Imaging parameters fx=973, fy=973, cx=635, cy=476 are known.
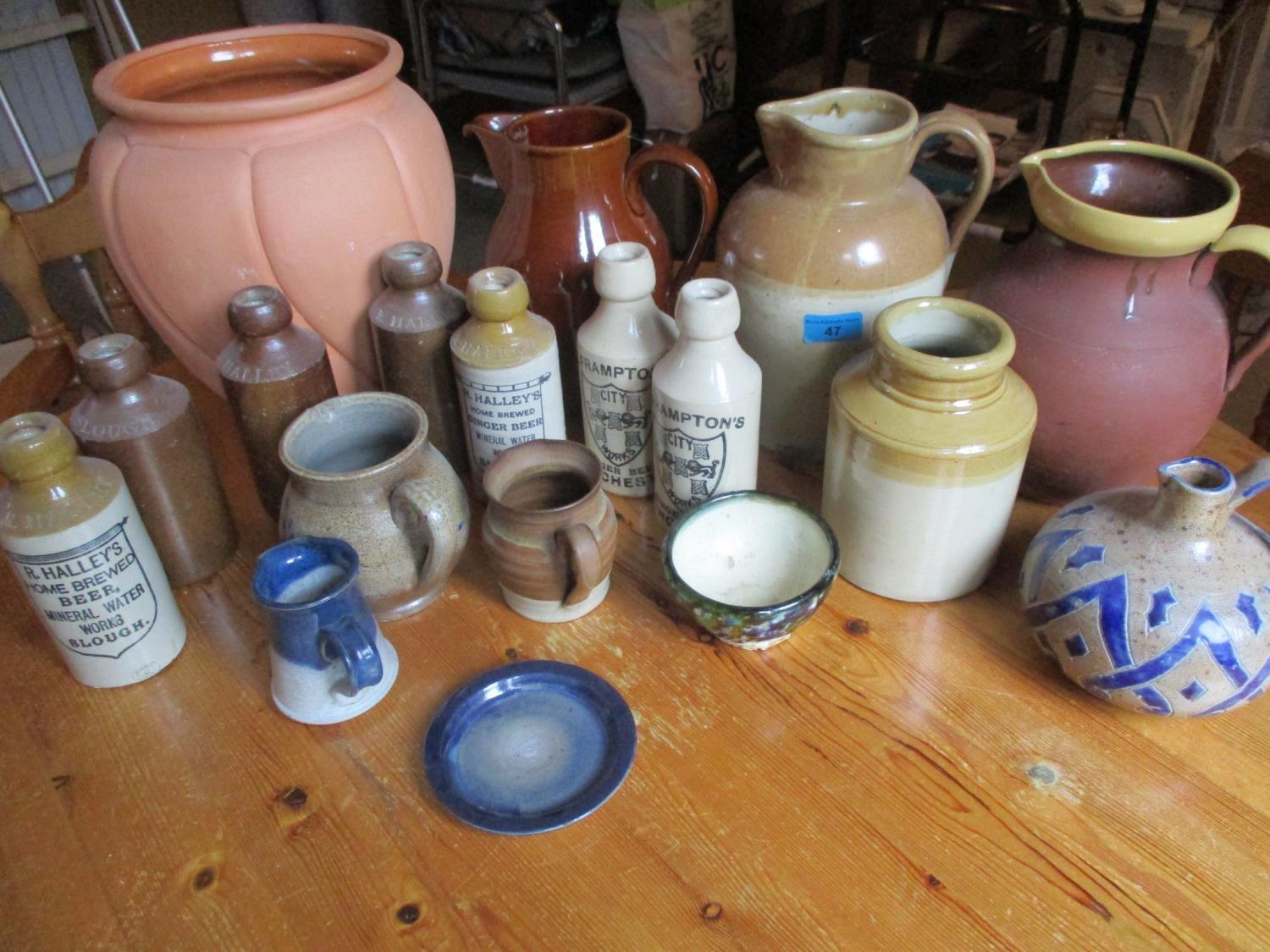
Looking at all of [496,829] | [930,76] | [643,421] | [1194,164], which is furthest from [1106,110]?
[496,829]

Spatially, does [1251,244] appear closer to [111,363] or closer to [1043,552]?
[1043,552]

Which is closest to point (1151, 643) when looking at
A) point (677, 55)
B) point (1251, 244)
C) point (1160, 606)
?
point (1160, 606)

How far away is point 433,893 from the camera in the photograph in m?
0.54

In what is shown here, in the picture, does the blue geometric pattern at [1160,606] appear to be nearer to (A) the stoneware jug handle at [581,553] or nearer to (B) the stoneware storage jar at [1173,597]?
(B) the stoneware storage jar at [1173,597]

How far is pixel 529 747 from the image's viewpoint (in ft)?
2.00

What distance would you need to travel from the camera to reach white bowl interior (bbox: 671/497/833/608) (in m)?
0.68

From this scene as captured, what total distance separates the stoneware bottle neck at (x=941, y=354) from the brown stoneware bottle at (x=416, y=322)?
315mm

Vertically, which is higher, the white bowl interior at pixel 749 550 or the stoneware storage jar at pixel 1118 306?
the stoneware storage jar at pixel 1118 306

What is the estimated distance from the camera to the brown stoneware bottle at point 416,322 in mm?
714

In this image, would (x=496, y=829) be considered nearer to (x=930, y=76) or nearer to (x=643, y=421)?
(x=643, y=421)

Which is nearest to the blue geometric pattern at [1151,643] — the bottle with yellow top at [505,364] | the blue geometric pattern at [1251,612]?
the blue geometric pattern at [1251,612]

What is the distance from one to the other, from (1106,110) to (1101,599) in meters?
2.02

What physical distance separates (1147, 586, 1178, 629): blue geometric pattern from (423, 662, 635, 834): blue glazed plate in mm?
311

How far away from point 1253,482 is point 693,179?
0.45 meters
